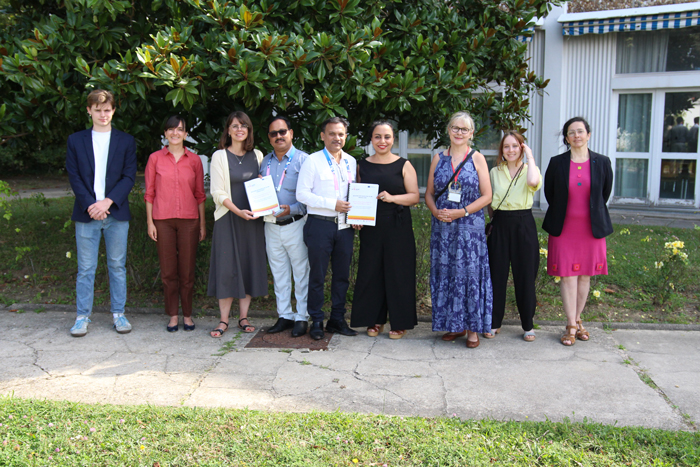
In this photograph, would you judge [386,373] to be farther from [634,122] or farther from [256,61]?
[634,122]

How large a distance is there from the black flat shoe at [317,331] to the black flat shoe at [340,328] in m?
0.15

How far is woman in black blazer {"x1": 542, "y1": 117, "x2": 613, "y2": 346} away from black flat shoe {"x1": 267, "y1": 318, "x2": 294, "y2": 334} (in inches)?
97.3

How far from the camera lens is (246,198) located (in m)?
5.14

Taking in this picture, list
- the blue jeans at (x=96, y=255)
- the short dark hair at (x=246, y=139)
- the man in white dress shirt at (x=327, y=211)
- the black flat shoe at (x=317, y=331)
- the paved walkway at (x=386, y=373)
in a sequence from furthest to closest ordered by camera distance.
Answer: the blue jeans at (x=96, y=255) < the black flat shoe at (x=317, y=331) < the short dark hair at (x=246, y=139) < the man in white dress shirt at (x=327, y=211) < the paved walkway at (x=386, y=373)

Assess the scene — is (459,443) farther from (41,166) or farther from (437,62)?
(41,166)

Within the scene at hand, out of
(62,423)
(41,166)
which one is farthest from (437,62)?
(41,166)

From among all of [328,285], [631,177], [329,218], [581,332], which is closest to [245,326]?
[329,218]

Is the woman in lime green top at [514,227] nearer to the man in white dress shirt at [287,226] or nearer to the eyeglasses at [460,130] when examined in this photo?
the eyeglasses at [460,130]

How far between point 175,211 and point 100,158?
2.79 feet

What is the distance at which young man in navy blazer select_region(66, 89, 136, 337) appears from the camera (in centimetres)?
512

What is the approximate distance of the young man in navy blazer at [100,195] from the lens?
16.8ft

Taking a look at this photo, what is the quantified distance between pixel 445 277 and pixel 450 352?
0.65 m

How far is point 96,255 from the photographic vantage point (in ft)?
17.6

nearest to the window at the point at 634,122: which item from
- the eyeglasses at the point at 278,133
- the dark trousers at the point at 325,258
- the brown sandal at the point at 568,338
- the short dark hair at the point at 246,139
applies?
the brown sandal at the point at 568,338
